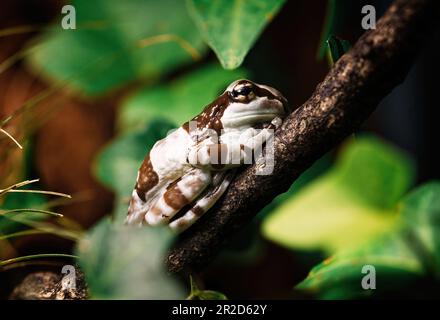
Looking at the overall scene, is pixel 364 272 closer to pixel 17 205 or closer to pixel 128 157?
pixel 128 157

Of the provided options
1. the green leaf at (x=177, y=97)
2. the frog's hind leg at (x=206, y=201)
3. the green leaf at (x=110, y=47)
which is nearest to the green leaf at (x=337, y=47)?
the frog's hind leg at (x=206, y=201)

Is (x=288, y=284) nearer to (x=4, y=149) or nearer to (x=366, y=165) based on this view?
(x=366, y=165)

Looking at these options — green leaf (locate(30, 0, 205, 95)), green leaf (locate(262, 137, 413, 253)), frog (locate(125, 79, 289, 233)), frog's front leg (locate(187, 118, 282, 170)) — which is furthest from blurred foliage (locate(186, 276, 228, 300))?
green leaf (locate(30, 0, 205, 95))

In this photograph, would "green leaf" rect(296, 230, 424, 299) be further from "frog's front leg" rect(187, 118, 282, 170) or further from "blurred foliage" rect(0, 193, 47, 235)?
"blurred foliage" rect(0, 193, 47, 235)

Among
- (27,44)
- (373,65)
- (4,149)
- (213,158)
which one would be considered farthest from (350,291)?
(27,44)

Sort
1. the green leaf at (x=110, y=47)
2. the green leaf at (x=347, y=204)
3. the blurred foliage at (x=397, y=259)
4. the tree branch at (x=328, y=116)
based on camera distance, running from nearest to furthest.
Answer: the tree branch at (x=328, y=116) < the blurred foliage at (x=397, y=259) < the green leaf at (x=347, y=204) < the green leaf at (x=110, y=47)
